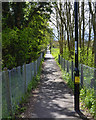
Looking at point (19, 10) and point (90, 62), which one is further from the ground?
point (19, 10)

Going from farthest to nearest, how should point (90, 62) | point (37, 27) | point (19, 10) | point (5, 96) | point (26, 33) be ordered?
point (37, 27) → point (19, 10) → point (26, 33) → point (90, 62) → point (5, 96)

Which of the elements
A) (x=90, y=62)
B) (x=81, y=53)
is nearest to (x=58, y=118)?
(x=90, y=62)

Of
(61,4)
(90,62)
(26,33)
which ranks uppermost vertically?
(61,4)

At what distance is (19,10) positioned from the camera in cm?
1255

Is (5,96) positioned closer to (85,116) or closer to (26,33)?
(85,116)

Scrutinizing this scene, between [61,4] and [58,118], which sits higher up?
[61,4]

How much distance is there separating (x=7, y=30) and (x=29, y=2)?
520cm

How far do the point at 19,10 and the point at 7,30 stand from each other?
9.44 feet

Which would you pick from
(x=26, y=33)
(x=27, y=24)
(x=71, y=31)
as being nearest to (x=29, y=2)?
(x=27, y=24)

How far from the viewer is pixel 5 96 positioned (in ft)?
17.1

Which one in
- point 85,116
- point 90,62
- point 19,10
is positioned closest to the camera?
point 85,116

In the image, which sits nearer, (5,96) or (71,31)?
(5,96)

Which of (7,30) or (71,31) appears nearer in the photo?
(7,30)

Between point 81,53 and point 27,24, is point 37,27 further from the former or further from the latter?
point 81,53
